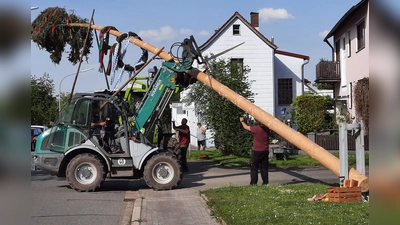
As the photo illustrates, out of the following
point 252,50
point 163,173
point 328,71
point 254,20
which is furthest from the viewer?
point 254,20

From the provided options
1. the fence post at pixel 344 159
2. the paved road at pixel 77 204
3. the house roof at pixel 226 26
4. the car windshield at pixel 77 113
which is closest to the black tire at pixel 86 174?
the paved road at pixel 77 204

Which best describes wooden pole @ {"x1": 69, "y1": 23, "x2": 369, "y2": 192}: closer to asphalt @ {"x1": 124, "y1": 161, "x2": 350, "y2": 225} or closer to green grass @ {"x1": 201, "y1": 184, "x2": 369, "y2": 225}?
green grass @ {"x1": 201, "y1": 184, "x2": 369, "y2": 225}

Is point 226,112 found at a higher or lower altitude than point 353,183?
higher

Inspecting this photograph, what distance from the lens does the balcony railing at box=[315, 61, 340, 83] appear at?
3675 centimetres

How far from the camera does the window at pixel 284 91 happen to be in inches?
1720

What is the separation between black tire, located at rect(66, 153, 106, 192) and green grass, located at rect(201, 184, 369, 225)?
3059 millimetres

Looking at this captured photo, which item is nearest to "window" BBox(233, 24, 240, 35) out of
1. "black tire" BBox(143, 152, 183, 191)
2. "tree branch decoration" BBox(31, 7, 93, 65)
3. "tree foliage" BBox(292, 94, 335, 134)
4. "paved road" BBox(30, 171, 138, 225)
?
"tree foliage" BBox(292, 94, 335, 134)

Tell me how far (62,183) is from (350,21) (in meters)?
20.6

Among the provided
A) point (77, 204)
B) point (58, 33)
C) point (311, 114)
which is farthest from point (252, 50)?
point (77, 204)

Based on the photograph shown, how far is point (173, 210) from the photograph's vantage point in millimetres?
11227

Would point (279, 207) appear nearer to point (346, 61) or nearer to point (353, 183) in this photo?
point (353, 183)

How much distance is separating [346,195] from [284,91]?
110 ft

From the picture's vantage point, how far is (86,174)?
14445 millimetres

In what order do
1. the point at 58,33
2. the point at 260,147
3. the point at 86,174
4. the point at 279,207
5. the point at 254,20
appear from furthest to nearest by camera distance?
the point at 254,20 → the point at 58,33 → the point at 86,174 → the point at 260,147 → the point at 279,207
